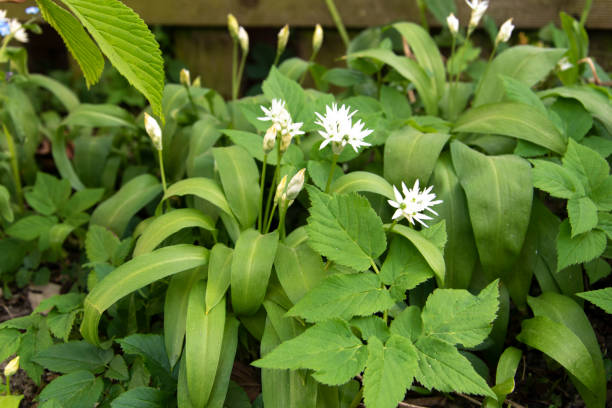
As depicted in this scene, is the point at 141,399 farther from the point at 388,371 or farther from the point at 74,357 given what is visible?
the point at 388,371

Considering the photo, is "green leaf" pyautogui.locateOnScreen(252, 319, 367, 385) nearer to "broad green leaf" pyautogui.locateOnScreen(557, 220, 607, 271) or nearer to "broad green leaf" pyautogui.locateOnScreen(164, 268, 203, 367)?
"broad green leaf" pyautogui.locateOnScreen(164, 268, 203, 367)

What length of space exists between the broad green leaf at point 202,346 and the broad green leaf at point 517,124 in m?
1.07

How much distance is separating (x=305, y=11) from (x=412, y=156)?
1923mm

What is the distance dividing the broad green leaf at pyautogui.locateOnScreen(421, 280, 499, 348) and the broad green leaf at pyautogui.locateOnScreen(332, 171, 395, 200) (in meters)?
0.38

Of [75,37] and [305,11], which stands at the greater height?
[75,37]

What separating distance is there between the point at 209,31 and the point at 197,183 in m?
2.11

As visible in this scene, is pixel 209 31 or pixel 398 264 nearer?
pixel 398 264

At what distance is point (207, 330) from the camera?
134cm

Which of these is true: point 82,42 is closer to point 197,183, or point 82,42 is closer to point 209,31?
point 197,183

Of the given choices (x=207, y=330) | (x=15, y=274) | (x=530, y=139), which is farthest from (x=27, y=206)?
(x=530, y=139)

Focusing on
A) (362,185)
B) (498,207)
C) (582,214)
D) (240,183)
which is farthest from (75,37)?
(582,214)

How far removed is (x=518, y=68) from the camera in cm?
206

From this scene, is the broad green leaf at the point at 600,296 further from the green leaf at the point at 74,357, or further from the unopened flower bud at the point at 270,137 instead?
the green leaf at the point at 74,357

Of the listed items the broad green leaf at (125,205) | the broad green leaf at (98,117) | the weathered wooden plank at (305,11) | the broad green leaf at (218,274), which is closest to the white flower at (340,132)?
the broad green leaf at (218,274)
